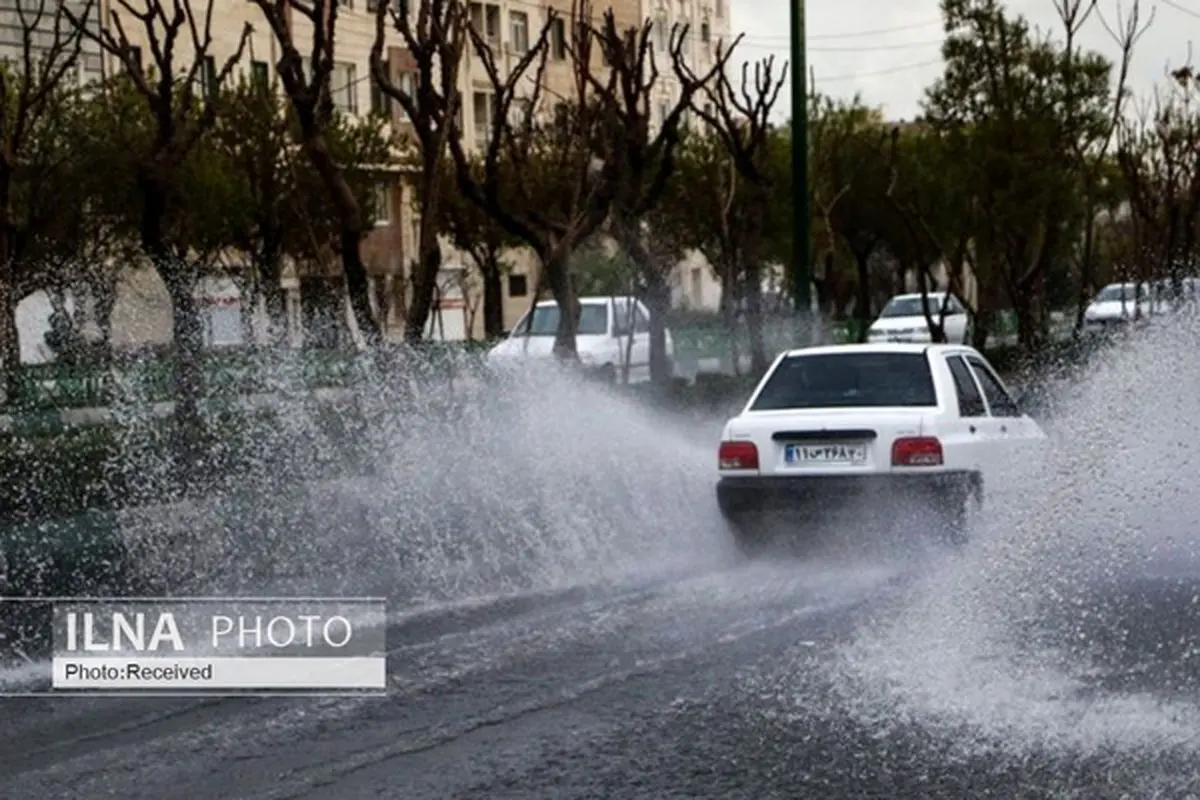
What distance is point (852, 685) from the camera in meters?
9.07

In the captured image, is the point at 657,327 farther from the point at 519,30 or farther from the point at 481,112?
the point at 519,30

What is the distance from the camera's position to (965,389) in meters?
14.2

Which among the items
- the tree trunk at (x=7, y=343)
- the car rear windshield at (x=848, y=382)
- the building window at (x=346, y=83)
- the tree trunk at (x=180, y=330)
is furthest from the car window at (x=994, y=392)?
the building window at (x=346, y=83)

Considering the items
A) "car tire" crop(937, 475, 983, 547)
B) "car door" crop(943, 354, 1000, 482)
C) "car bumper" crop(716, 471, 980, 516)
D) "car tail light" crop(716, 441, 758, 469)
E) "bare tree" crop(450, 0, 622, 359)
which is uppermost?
"bare tree" crop(450, 0, 622, 359)

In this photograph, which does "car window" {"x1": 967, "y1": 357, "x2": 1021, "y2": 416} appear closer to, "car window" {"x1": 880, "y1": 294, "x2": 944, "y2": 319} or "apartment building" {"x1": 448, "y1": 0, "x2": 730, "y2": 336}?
"car window" {"x1": 880, "y1": 294, "x2": 944, "y2": 319}

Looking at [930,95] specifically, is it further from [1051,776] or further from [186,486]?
[1051,776]

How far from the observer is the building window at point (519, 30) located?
69.8m

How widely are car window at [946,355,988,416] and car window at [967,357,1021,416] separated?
13 cm

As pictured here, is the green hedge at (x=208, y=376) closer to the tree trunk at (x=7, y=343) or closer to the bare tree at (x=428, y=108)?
the tree trunk at (x=7, y=343)

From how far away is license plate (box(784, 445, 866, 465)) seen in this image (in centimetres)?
1336

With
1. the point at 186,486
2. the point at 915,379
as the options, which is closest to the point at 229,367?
the point at 186,486

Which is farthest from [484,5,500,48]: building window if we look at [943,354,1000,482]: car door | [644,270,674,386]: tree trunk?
[943,354,1000,482]: car door

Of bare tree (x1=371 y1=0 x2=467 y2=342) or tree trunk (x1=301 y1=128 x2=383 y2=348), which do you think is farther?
bare tree (x1=371 y1=0 x2=467 y2=342)

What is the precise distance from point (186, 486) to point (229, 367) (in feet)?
8.65
